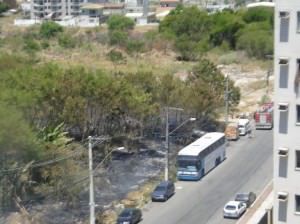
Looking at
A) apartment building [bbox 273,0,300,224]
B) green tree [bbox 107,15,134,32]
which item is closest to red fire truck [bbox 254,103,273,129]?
apartment building [bbox 273,0,300,224]

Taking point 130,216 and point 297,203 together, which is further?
point 130,216

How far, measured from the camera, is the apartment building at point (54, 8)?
146 m

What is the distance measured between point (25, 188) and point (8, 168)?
1620 mm

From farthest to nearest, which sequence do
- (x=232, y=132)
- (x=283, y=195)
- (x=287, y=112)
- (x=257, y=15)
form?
(x=257, y=15)
(x=232, y=132)
(x=283, y=195)
(x=287, y=112)

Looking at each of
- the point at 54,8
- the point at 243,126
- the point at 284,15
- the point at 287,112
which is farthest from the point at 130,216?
the point at 54,8

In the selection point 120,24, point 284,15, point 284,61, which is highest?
point 284,15

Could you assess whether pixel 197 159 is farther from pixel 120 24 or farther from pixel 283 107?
pixel 120 24

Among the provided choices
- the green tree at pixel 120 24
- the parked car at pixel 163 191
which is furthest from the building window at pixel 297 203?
the green tree at pixel 120 24

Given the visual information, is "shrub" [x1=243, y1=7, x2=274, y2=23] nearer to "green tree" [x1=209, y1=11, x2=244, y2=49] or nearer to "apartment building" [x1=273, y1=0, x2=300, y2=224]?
"green tree" [x1=209, y1=11, x2=244, y2=49]

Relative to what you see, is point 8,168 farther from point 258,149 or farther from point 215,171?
point 258,149

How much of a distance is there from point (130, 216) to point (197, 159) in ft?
26.8

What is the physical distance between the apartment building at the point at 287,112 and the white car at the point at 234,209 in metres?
12.3

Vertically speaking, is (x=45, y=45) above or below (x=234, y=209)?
above

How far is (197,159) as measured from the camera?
120 ft
